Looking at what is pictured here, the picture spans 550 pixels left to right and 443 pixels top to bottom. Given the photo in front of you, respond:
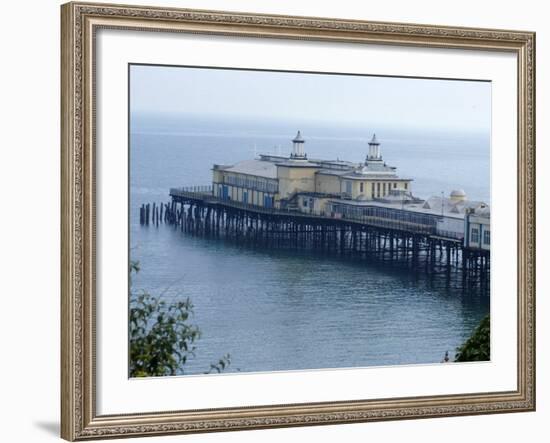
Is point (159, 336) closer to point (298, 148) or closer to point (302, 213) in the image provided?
point (302, 213)

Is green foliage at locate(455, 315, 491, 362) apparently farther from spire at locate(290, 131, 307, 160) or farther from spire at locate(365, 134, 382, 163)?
spire at locate(290, 131, 307, 160)

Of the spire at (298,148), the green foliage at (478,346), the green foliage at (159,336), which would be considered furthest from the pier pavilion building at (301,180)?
the green foliage at (478,346)

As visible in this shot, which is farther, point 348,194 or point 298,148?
point 348,194

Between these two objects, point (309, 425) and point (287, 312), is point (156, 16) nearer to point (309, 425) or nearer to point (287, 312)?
point (287, 312)

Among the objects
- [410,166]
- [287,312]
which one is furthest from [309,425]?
[410,166]

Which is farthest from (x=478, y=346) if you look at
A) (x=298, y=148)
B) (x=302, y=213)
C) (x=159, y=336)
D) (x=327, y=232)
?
(x=159, y=336)

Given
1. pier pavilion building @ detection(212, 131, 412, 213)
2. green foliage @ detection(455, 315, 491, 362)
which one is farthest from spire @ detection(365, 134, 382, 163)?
green foliage @ detection(455, 315, 491, 362)
